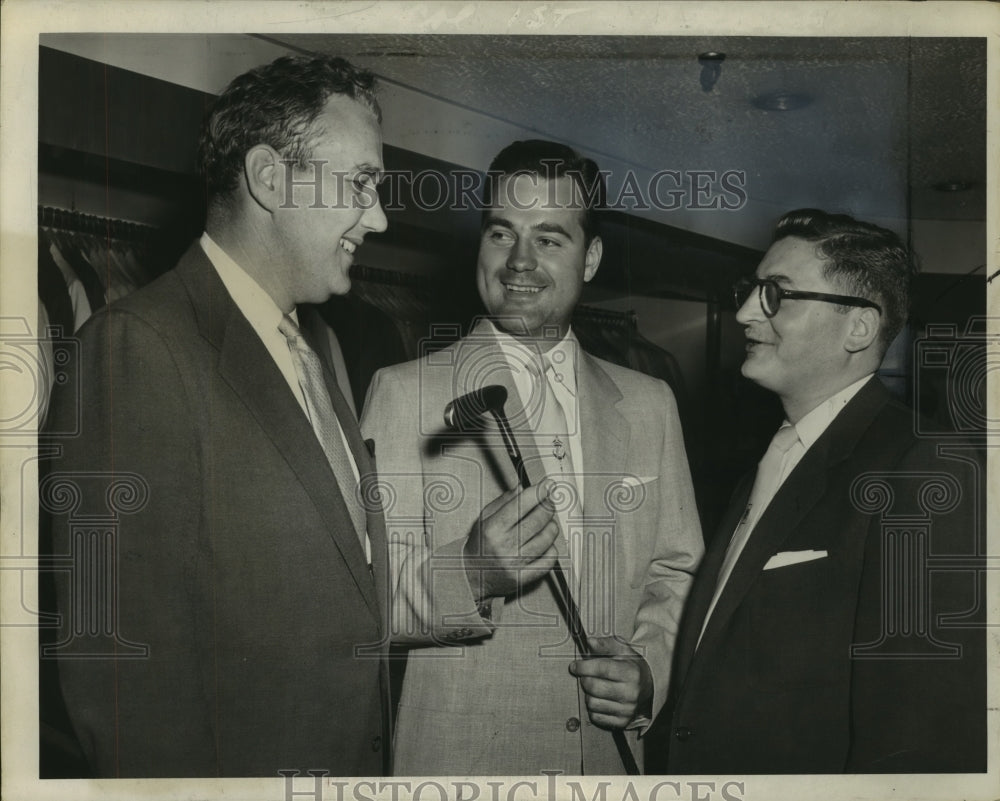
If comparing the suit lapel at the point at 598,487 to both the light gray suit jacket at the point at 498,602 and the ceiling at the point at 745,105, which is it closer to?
the light gray suit jacket at the point at 498,602

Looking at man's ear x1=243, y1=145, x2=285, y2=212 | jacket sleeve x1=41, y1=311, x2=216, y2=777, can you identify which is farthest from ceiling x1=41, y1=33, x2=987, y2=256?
jacket sleeve x1=41, y1=311, x2=216, y2=777


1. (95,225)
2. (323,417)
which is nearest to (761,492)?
(323,417)

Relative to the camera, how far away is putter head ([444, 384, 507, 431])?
2.34m

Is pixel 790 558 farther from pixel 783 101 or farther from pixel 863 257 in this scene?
pixel 783 101

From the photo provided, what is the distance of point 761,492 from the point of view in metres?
2.38

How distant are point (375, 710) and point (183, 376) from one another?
0.90m

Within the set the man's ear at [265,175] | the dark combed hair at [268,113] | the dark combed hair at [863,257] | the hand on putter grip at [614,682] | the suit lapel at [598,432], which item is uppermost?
the dark combed hair at [268,113]

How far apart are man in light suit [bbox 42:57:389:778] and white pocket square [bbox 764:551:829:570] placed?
93cm

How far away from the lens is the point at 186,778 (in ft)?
7.62

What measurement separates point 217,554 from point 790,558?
136 centimetres

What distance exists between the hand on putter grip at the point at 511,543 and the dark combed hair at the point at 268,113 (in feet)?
3.15

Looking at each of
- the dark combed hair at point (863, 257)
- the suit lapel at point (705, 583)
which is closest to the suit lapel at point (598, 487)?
the suit lapel at point (705, 583)

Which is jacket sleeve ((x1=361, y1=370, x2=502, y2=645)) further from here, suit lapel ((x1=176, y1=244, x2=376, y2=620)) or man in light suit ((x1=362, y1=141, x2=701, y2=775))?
suit lapel ((x1=176, y1=244, x2=376, y2=620))

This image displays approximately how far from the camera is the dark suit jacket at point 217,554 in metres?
2.25
